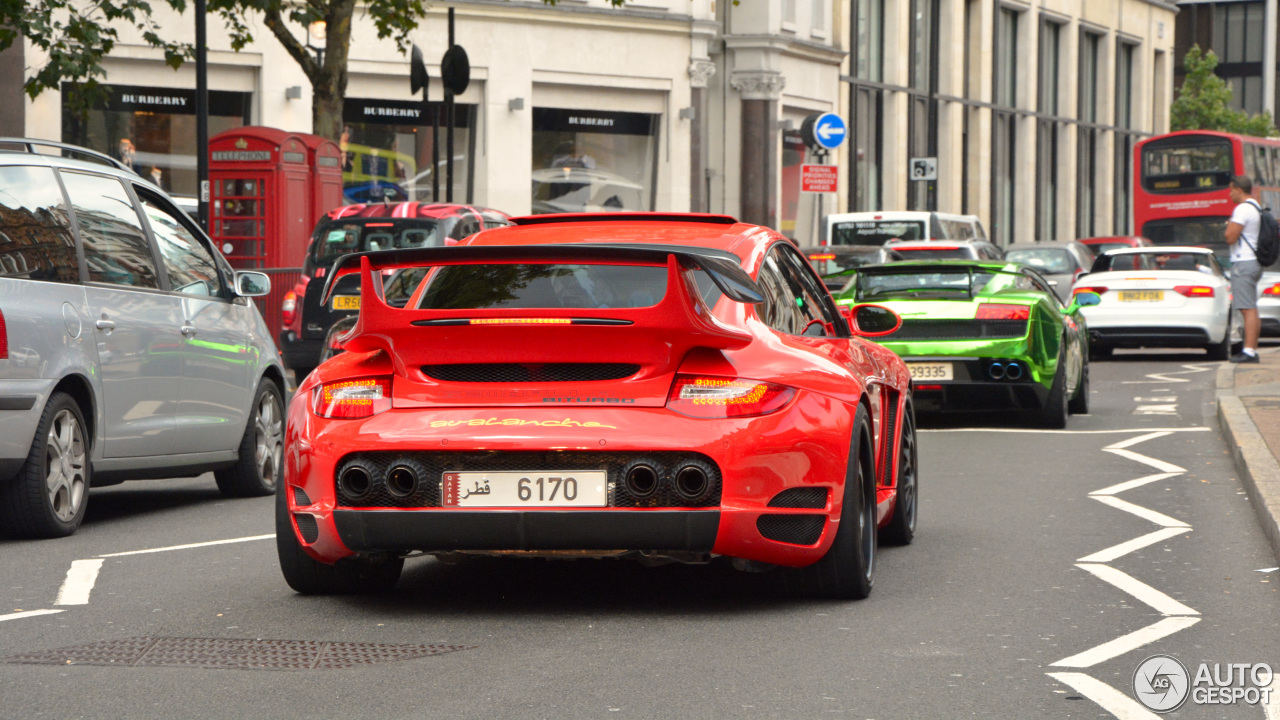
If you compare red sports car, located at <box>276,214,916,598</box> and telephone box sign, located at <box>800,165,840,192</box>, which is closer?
red sports car, located at <box>276,214,916,598</box>

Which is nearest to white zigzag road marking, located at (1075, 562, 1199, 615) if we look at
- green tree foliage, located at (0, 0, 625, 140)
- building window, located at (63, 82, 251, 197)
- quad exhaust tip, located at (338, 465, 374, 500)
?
quad exhaust tip, located at (338, 465, 374, 500)

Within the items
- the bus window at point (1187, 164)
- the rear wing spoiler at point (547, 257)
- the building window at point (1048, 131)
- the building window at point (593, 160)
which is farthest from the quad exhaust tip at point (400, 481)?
the building window at point (1048, 131)

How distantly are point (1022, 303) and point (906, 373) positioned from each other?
17.9 feet

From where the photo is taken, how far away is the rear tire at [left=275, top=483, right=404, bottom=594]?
6.23 m

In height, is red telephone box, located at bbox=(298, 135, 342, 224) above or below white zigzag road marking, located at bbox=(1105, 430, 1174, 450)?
above

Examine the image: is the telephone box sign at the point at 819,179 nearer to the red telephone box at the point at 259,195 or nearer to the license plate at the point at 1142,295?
the license plate at the point at 1142,295

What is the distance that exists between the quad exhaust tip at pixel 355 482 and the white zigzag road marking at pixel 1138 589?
107 inches

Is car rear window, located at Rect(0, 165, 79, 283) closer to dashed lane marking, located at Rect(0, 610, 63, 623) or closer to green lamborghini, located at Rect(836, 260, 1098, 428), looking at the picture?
dashed lane marking, located at Rect(0, 610, 63, 623)

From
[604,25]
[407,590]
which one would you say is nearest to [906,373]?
[407,590]

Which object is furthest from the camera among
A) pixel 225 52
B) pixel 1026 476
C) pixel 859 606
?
pixel 225 52

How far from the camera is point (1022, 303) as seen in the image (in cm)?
1332

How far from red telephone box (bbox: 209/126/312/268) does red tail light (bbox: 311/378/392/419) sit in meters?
18.1

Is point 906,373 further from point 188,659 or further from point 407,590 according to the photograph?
point 188,659

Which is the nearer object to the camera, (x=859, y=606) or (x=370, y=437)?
(x=370, y=437)
